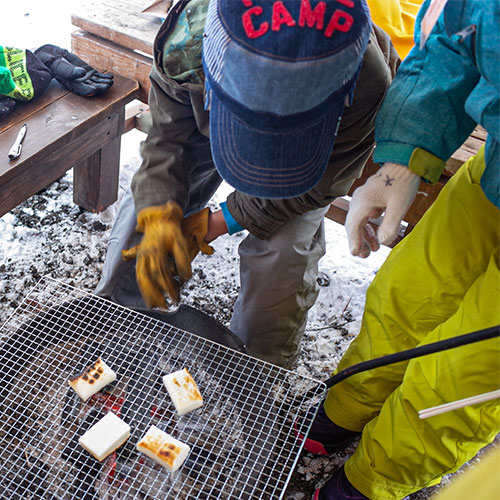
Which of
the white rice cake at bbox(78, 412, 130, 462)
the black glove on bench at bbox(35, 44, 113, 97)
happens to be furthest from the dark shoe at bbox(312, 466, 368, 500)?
the black glove on bench at bbox(35, 44, 113, 97)

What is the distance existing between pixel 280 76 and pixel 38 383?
1.22 meters

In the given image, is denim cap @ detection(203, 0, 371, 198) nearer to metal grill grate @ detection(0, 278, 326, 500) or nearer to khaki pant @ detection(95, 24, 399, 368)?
khaki pant @ detection(95, 24, 399, 368)

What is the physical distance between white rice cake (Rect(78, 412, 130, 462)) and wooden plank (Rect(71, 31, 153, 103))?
5.68ft

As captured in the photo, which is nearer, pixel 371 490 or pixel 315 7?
pixel 315 7

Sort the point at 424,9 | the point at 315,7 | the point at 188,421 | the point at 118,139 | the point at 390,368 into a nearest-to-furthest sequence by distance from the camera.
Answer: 1. the point at 315,7
2. the point at 424,9
3. the point at 188,421
4. the point at 390,368
5. the point at 118,139

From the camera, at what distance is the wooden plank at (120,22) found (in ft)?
8.73

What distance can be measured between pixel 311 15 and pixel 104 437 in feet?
3.94

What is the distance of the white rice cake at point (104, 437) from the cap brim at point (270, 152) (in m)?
0.75

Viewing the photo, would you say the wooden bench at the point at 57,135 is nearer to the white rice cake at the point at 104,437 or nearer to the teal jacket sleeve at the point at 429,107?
the white rice cake at the point at 104,437

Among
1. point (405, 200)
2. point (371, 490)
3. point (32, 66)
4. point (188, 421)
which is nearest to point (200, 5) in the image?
point (405, 200)

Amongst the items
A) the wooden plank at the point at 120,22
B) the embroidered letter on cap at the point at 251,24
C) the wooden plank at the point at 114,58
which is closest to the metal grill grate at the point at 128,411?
the embroidered letter on cap at the point at 251,24

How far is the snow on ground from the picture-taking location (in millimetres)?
2521

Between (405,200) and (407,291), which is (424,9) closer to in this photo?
(405,200)

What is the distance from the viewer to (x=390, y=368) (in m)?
1.74
